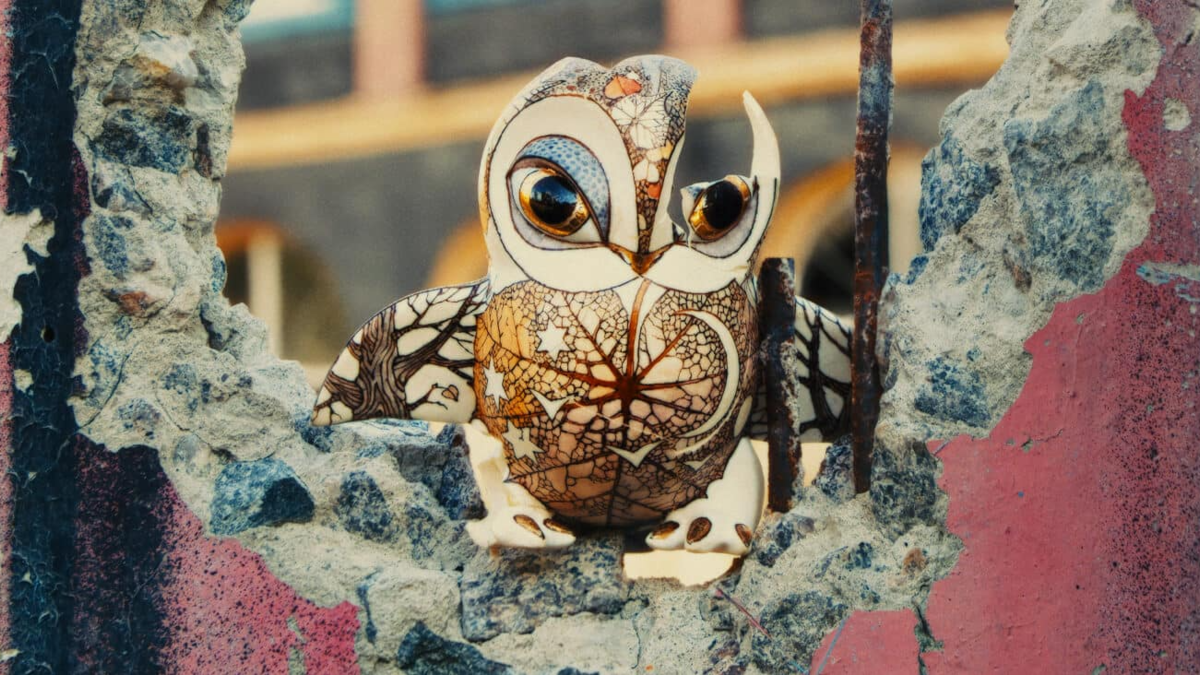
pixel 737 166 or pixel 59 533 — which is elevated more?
pixel 737 166

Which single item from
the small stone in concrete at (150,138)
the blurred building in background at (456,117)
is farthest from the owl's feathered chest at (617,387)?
the blurred building in background at (456,117)

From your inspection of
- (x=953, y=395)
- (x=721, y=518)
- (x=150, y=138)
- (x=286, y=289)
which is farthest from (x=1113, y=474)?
(x=286, y=289)

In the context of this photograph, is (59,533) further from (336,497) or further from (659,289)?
(659,289)

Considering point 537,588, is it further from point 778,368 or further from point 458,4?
point 458,4

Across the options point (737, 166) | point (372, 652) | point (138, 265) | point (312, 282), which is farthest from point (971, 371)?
point (312, 282)

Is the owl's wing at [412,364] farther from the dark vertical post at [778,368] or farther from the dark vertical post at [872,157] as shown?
the dark vertical post at [872,157]

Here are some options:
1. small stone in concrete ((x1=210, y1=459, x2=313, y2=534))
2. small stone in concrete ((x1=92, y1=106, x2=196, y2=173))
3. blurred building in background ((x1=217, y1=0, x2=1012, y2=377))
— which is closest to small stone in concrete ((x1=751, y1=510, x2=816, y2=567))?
small stone in concrete ((x1=210, y1=459, x2=313, y2=534))
